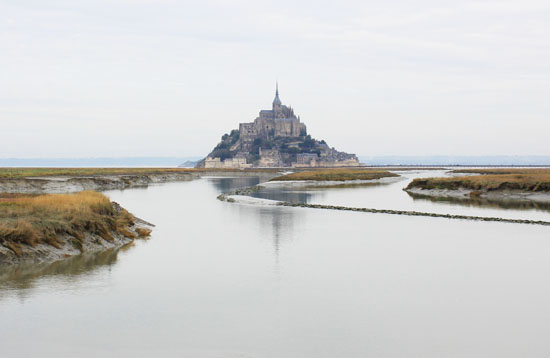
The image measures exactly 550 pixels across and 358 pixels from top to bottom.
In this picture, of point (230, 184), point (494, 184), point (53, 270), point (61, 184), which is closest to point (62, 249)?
point (53, 270)

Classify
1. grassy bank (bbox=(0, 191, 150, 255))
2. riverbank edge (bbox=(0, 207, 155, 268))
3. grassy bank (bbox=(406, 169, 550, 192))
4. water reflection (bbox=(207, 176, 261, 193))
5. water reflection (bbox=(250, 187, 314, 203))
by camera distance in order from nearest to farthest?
riverbank edge (bbox=(0, 207, 155, 268)), grassy bank (bbox=(0, 191, 150, 255)), water reflection (bbox=(250, 187, 314, 203)), grassy bank (bbox=(406, 169, 550, 192)), water reflection (bbox=(207, 176, 261, 193))

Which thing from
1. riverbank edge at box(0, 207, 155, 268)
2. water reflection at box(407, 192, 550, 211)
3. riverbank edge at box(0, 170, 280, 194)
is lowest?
water reflection at box(407, 192, 550, 211)

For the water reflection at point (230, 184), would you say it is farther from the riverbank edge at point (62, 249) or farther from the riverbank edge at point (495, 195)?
the riverbank edge at point (62, 249)

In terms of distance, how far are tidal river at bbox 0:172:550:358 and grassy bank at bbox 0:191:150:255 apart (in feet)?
4.79

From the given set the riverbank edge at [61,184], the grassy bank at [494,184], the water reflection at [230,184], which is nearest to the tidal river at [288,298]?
the grassy bank at [494,184]

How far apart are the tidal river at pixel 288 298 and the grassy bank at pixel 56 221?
146 centimetres

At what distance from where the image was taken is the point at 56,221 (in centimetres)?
2239

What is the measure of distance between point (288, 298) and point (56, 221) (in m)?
10.8

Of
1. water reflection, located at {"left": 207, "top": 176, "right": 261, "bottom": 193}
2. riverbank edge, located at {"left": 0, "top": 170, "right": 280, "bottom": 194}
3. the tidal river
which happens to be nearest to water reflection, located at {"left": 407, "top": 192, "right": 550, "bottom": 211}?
the tidal river

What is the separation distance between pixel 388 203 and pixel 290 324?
36562 millimetres

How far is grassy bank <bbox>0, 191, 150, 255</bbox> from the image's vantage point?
20594 mm

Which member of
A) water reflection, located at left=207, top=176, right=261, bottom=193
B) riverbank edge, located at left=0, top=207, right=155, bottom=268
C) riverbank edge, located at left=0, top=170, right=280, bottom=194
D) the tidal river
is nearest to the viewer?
the tidal river

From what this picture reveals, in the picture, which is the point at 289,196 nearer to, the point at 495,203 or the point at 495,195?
the point at 495,203

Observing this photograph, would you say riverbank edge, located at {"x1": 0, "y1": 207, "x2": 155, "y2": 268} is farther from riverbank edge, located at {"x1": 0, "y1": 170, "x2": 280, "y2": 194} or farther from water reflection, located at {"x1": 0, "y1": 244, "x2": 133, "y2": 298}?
riverbank edge, located at {"x1": 0, "y1": 170, "x2": 280, "y2": 194}
